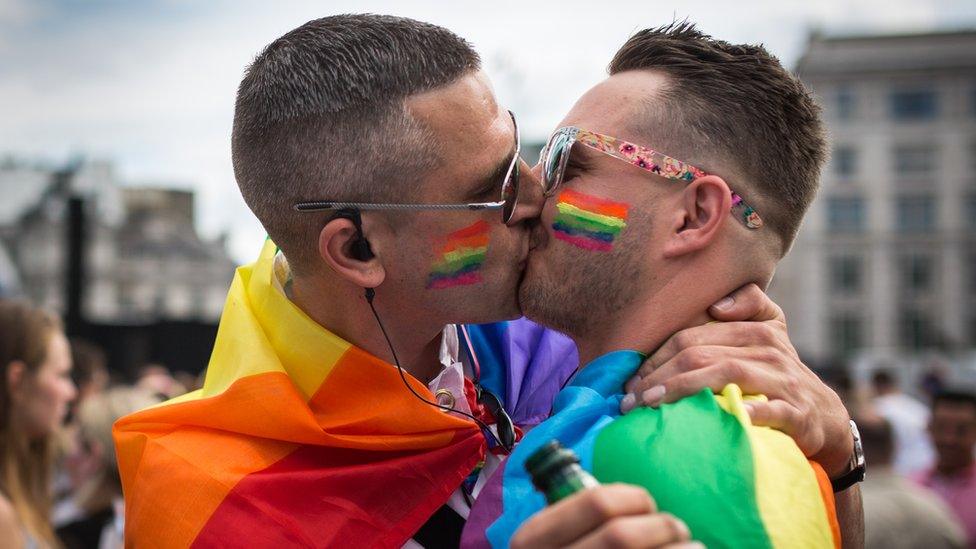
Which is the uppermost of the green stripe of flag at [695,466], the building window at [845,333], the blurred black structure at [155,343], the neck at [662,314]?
the neck at [662,314]

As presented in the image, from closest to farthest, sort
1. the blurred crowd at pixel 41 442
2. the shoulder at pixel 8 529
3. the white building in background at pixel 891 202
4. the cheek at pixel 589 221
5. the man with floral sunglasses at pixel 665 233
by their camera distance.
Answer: the man with floral sunglasses at pixel 665 233 < the cheek at pixel 589 221 < the shoulder at pixel 8 529 < the blurred crowd at pixel 41 442 < the white building in background at pixel 891 202

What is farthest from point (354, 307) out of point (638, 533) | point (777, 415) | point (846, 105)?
point (846, 105)

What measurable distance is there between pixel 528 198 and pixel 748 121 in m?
0.64

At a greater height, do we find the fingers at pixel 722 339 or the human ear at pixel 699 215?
the human ear at pixel 699 215

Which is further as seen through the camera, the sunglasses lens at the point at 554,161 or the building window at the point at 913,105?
the building window at the point at 913,105

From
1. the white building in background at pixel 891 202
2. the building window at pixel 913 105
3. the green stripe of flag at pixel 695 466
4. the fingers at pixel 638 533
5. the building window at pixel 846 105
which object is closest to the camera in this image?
the fingers at pixel 638 533

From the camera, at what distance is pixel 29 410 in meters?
4.57

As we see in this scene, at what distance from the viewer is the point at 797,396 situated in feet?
7.55

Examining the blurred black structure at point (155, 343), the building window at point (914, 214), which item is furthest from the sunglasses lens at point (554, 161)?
the building window at point (914, 214)

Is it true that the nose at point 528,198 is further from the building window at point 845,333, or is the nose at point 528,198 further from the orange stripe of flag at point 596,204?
the building window at point 845,333

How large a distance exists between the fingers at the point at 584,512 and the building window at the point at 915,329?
59193 millimetres

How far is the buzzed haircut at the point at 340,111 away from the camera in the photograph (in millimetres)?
2689

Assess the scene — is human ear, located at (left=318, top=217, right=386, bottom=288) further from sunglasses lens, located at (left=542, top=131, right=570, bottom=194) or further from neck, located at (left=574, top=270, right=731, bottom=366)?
neck, located at (left=574, top=270, right=731, bottom=366)

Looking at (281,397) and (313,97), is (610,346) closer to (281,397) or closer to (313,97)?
(281,397)
